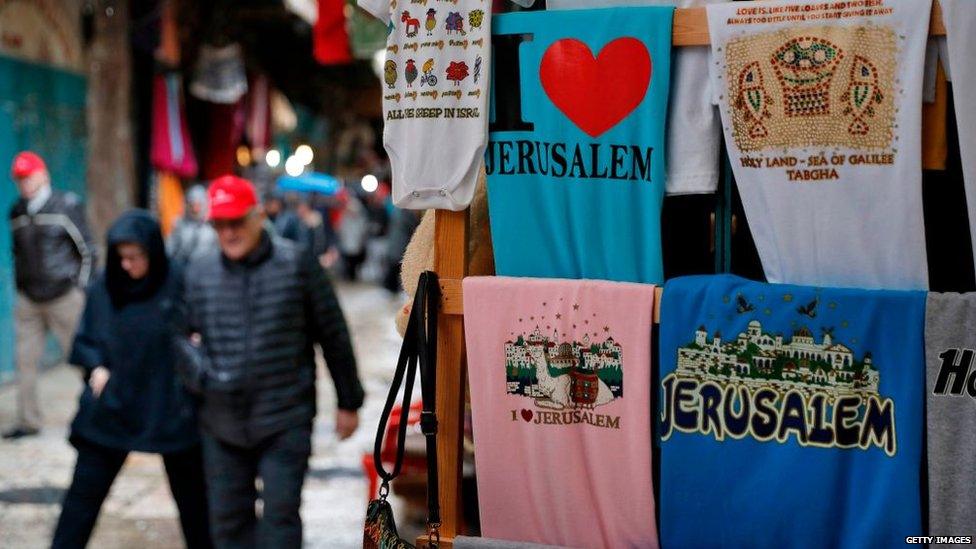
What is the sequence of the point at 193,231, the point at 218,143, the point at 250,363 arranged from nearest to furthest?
the point at 250,363, the point at 193,231, the point at 218,143

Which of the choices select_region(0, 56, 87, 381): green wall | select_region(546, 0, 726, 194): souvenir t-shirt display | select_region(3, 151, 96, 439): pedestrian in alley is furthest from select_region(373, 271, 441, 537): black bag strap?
select_region(0, 56, 87, 381): green wall

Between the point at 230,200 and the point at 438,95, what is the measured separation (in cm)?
174

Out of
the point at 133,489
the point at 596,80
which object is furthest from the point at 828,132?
the point at 133,489

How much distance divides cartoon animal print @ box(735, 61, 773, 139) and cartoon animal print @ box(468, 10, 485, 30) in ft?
2.40

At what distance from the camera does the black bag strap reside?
9.66 ft

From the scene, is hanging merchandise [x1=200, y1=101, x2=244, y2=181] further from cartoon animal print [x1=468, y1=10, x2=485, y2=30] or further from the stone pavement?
cartoon animal print [x1=468, y1=10, x2=485, y2=30]

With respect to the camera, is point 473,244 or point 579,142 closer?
point 579,142

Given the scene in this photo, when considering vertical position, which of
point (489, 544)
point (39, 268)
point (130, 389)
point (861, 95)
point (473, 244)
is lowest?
point (489, 544)

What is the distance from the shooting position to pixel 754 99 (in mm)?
2697

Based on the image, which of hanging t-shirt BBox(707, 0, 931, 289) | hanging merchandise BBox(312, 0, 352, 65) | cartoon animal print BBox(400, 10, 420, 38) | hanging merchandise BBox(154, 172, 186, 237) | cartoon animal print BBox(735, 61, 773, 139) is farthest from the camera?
hanging merchandise BBox(154, 172, 186, 237)

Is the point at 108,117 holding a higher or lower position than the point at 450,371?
higher

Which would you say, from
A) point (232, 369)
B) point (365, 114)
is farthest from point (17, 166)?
point (365, 114)

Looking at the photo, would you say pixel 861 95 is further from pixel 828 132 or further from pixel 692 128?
pixel 692 128

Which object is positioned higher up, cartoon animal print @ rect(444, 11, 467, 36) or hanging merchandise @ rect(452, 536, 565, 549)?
cartoon animal print @ rect(444, 11, 467, 36)
